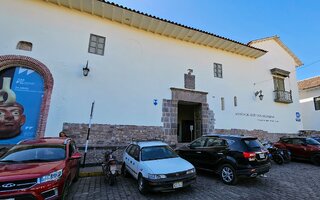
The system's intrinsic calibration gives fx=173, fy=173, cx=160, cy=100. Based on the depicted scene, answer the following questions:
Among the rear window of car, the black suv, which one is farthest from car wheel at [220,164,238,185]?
the rear window of car

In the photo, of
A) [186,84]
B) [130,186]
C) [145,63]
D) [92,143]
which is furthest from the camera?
[186,84]

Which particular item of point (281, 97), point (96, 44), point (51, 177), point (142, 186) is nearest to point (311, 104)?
point (281, 97)

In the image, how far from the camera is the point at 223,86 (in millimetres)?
12688

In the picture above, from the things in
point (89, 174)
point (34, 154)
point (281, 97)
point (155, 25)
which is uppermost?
point (155, 25)

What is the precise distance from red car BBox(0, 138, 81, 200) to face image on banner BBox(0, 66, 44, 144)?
3575mm

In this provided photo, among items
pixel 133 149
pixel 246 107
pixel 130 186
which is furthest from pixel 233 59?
pixel 130 186

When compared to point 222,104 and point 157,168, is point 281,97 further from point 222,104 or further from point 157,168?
point 157,168

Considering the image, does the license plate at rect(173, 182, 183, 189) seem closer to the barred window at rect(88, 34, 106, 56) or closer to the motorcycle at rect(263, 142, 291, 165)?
the motorcycle at rect(263, 142, 291, 165)

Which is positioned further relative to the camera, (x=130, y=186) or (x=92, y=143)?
(x=92, y=143)

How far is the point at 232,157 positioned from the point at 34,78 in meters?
9.26

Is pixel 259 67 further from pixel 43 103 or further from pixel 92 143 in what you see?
pixel 43 103

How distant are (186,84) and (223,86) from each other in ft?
10.2

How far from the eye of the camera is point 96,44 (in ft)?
31.6

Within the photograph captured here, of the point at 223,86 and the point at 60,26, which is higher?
the point at 60,26
